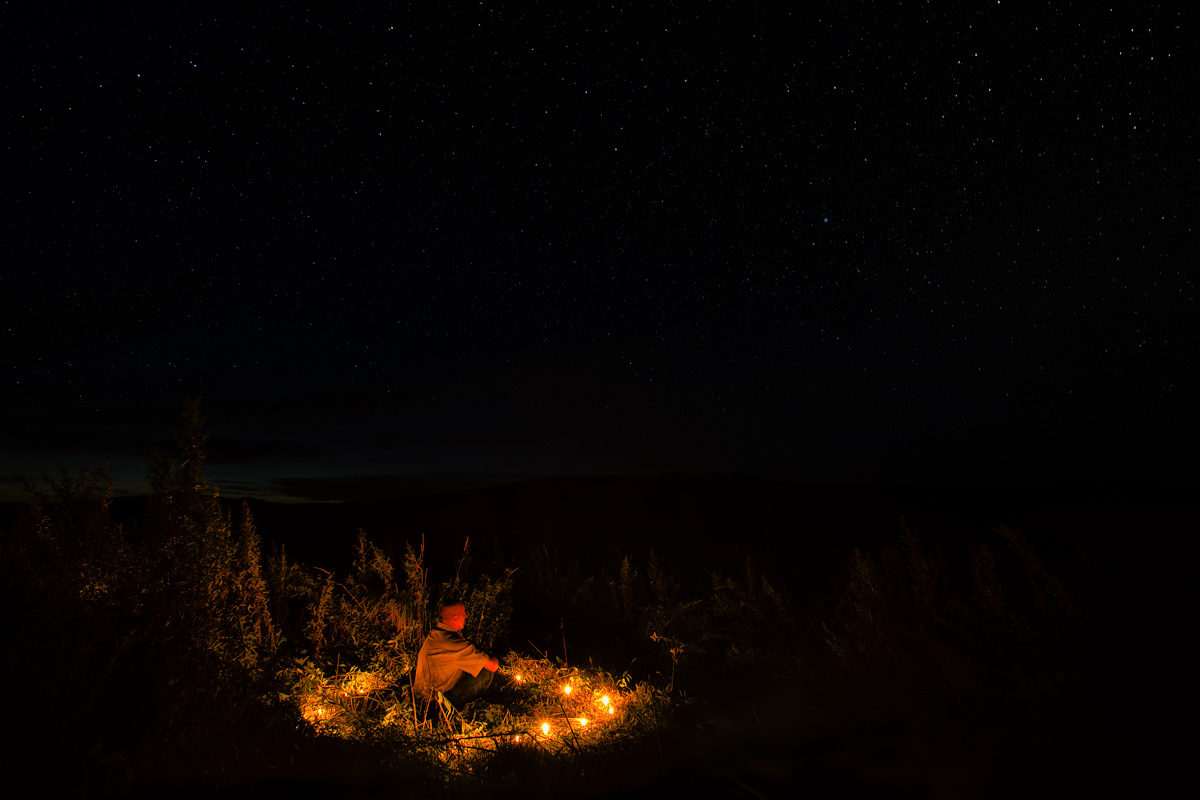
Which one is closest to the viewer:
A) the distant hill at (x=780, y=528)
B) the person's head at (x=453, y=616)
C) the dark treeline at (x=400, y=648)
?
the dark treeline at (x=400, y=648)

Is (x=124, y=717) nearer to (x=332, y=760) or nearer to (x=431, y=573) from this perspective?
(x=332, y=760)

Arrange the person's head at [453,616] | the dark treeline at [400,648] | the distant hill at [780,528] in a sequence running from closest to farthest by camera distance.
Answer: the dark treeline at [400,648] → the distant hill at [780,528] → the person's head at [453,616]

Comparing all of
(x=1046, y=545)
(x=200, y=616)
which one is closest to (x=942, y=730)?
(x=200, y=616)

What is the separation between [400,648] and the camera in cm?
516

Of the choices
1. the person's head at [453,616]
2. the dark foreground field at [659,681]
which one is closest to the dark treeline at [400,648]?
the dark foreground field at [659,681]

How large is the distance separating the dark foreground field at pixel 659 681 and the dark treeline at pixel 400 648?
2 cm

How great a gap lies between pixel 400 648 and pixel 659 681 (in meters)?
2.48

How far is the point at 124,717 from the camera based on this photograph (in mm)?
2621

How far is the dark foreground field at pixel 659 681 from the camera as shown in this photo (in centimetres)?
262

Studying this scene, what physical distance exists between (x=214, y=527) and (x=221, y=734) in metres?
1.13

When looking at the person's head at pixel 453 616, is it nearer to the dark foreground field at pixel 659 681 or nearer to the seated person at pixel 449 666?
the seated person at pixel 449 666

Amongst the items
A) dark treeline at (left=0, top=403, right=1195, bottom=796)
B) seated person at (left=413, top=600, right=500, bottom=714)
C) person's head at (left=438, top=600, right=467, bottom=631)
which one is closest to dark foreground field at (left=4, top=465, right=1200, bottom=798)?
dark treeline at (left=0, top=403, right=1195, bottom=796)

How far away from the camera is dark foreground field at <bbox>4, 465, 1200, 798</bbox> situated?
262 centimetres

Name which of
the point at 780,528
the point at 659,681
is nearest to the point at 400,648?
the point at 659,681
